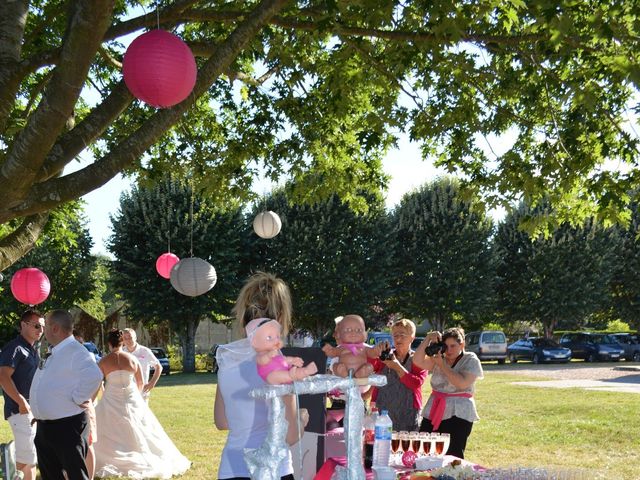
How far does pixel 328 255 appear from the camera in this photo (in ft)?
114

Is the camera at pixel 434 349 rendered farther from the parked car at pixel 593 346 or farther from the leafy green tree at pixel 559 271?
the leafy green tree at pixel 559 271

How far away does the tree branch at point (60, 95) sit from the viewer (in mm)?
4914

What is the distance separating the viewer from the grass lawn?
10555 millimetres

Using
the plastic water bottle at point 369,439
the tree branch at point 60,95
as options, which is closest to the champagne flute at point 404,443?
the plastic water bottle at point 369,439

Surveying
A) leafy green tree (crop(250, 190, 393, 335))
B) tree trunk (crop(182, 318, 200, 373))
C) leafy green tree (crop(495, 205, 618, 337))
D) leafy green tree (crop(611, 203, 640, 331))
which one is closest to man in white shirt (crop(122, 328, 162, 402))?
leafy green tree (crop(250, 190, 393, 335))

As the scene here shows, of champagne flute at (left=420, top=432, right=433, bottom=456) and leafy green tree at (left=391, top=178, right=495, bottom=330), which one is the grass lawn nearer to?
champagne flute at (left=420, top=432, right=433, bottom=456)

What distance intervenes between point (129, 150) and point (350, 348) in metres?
2.09

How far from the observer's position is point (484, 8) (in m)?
6.68

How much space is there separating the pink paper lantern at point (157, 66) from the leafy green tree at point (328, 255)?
29.5m

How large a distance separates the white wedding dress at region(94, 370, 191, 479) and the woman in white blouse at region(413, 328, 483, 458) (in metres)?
4.22

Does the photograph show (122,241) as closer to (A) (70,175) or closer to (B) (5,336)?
(B) (5,336)

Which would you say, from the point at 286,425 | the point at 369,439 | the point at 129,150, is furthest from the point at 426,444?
the point at 129,150

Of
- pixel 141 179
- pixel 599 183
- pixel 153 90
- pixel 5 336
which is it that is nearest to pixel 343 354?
pixel 153 90

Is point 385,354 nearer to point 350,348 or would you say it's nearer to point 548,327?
point 350,348
